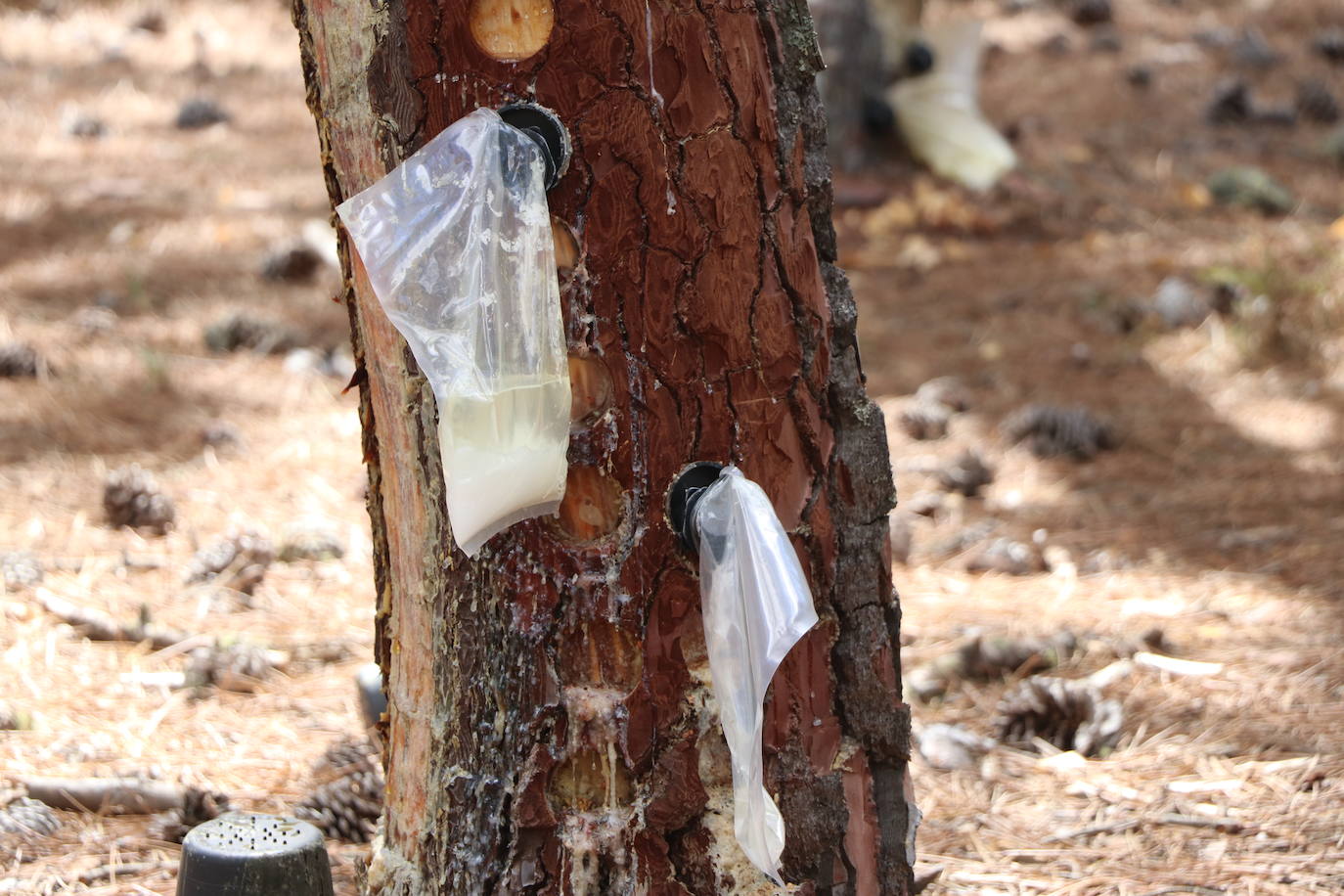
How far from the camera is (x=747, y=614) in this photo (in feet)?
4.18

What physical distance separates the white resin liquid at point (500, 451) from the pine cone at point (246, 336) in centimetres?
353

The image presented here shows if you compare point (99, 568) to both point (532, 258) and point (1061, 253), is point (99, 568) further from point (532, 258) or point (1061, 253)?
point (1061, 253)

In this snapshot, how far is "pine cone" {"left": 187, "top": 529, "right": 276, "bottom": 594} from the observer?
9.56 ft

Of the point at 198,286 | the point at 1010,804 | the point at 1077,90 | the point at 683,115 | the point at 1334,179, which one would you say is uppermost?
the point at 1077,90

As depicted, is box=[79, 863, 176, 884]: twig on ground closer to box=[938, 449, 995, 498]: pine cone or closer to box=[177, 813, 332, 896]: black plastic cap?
box=[177, 813, 332, 896]: black plastic cap

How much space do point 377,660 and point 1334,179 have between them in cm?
647

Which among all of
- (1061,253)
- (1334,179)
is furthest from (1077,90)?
(1061,253)

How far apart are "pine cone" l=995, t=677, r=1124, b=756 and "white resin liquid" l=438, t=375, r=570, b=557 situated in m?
1.34

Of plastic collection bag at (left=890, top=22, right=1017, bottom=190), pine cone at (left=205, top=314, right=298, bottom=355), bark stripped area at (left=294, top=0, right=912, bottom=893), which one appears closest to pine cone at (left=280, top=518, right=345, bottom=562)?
pine cone at (left=205, top=314, right=298, bottom=355)

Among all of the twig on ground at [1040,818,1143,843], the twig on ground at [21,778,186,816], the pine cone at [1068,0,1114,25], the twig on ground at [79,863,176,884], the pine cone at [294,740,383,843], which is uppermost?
the pine cone at [1068,0,1114,25]

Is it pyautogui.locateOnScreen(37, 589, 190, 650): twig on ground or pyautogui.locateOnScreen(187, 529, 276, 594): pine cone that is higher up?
pyautogui.locateOnScreen(187, 529, 276, 594): pine cone

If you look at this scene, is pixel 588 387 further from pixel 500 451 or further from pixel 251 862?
pixel 251 862

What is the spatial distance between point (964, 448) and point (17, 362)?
9.76ft

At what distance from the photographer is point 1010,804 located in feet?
6.68
